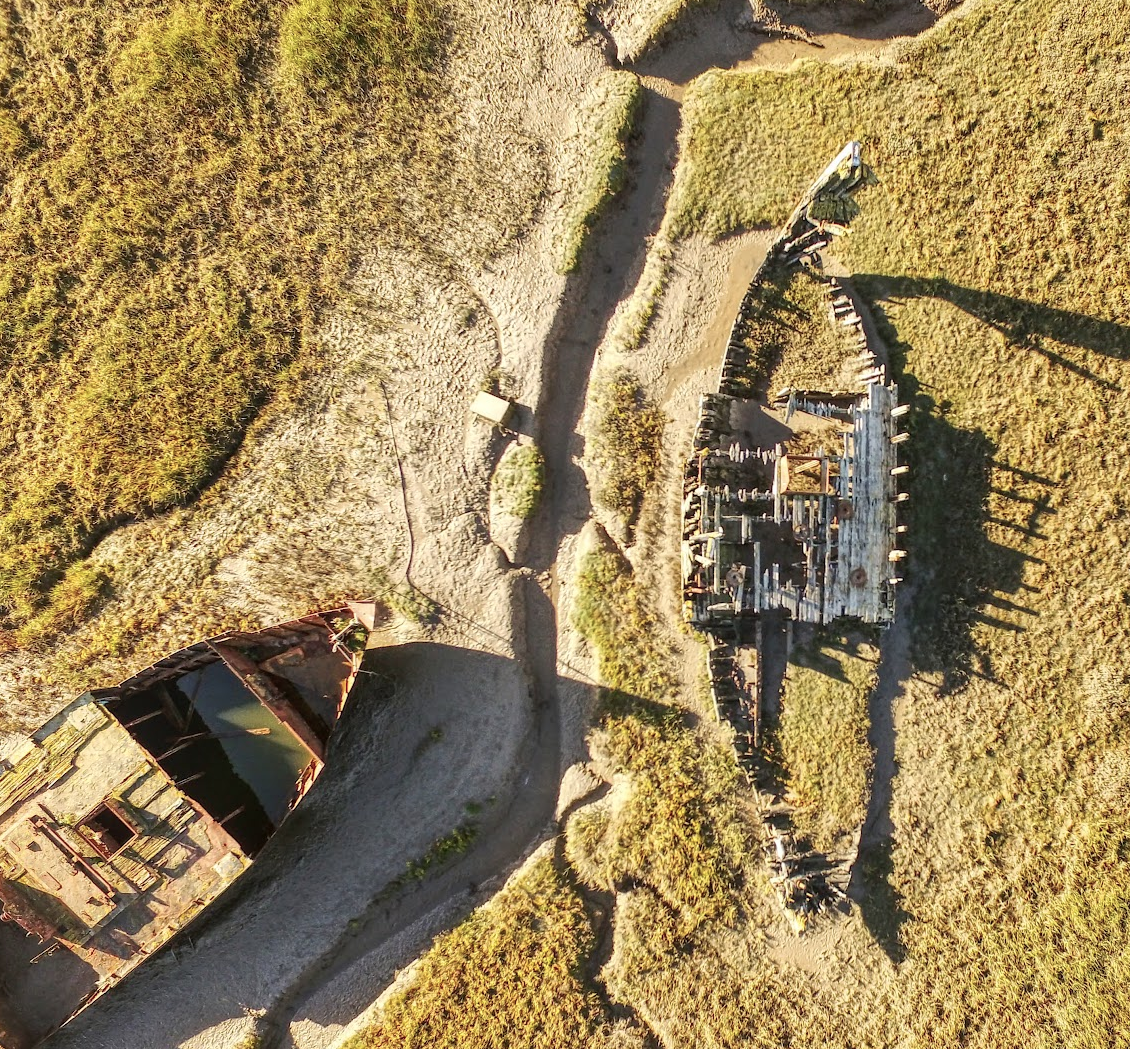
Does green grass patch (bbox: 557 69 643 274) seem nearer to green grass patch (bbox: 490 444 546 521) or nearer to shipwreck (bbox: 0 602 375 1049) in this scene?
green grass patch (bbox: 490 444 546 521)

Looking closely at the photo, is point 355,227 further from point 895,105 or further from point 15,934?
point 15,934

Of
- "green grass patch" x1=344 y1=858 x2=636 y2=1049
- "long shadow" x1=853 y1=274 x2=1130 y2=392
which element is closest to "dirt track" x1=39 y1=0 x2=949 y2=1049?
"green grass patch" x1=344 y1=858 x2=636 y2=1049

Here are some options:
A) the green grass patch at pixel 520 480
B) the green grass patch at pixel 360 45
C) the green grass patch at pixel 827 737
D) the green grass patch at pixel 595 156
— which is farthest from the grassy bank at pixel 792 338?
the green grass patch at pixel 360 45

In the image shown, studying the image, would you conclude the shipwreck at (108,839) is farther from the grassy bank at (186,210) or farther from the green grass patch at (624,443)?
the green grass patch at (624,443)

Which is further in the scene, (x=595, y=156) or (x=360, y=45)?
(x=360, y=45)

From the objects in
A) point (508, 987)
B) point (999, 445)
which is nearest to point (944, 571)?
point (999, 445)

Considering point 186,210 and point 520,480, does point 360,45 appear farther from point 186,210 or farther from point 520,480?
point 520,480
